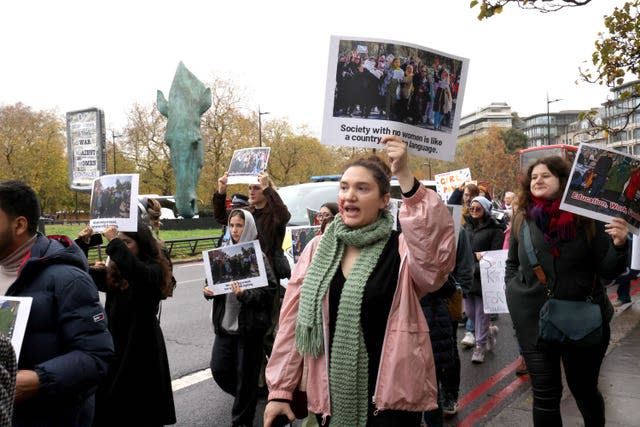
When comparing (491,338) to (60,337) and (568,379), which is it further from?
(60,337)

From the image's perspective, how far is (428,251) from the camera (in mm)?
2297

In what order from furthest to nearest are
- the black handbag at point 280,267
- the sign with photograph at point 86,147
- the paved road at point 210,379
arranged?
the sign with photograph at point 86,147, the black handbag at point 280,267, the paved road at point 210,379

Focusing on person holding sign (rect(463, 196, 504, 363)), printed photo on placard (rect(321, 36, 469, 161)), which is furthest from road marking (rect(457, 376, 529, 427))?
printed photo on placard (rect(321, 36, 469, 161))

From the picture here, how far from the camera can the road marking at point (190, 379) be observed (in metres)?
5.56

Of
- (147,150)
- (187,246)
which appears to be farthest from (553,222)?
(147,150)

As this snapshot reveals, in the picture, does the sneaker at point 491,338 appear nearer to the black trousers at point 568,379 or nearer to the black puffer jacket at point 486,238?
the black puffer jacket at point 486,238

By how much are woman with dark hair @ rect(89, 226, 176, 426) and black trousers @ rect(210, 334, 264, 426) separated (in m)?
0.71

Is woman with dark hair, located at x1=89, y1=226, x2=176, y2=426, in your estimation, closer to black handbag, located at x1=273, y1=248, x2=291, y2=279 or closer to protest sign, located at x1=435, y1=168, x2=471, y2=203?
black handbag, located at x1=273, y1=248, x2=291, y2=279

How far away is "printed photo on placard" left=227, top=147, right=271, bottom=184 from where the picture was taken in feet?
18.2

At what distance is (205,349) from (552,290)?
4.55 m

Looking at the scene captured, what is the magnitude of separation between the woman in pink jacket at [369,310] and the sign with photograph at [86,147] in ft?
30.3

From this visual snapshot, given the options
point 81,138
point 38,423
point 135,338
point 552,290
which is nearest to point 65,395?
point 38,423

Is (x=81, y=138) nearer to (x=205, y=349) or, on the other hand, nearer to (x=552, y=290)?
(x=205, y=349)

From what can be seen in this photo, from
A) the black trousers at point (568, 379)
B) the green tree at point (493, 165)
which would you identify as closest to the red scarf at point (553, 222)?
the black trousers at point (568, 379)
